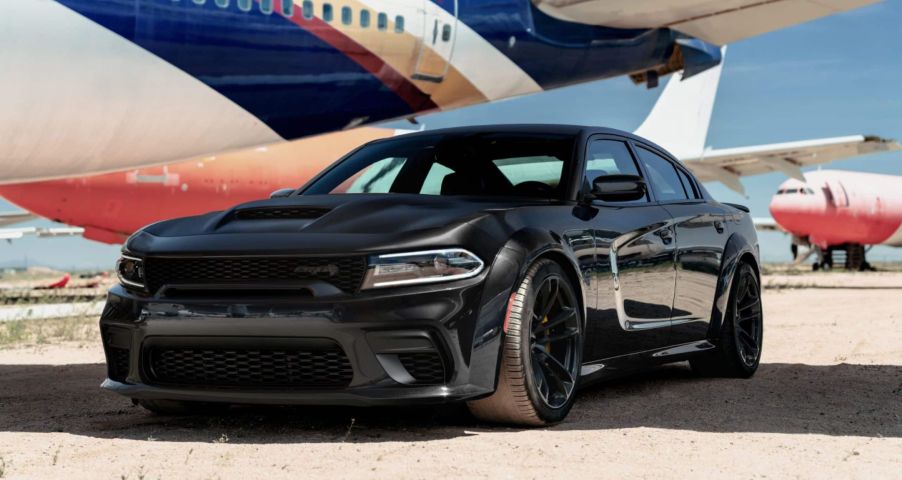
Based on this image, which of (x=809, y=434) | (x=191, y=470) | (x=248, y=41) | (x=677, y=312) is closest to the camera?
(x=191, y=470)

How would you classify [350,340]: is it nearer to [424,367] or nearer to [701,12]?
[424,367]

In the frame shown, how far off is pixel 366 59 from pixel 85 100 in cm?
372

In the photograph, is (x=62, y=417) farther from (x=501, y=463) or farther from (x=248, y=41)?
(x=248, y=41)

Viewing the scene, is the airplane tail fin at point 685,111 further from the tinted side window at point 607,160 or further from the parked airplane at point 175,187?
the tinted side window at point 607,160

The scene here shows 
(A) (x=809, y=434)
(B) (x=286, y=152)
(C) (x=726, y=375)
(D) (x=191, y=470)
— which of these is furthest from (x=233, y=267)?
→ (B) (x=286, y=152)

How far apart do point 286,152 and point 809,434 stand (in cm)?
1653

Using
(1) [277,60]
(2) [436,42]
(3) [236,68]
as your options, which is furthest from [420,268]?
(2) [436,42]

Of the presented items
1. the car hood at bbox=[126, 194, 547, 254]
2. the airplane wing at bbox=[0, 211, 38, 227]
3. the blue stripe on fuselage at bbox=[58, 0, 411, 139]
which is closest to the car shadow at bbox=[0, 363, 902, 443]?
the car hood at bbox=[126, 194, 547, 254]

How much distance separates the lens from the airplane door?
12320mm

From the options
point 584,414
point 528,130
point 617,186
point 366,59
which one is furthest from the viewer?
point 366,59

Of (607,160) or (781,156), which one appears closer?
(607,160)

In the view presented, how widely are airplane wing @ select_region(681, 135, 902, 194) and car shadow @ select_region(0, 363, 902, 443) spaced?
69.7 feet

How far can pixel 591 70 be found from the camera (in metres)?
14.8

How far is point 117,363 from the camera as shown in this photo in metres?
4.72
